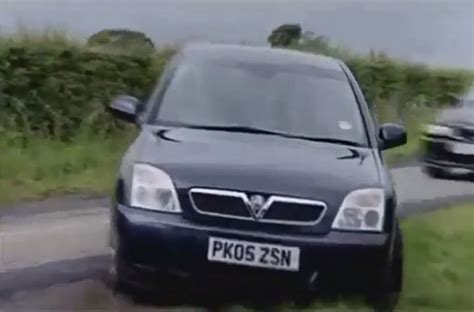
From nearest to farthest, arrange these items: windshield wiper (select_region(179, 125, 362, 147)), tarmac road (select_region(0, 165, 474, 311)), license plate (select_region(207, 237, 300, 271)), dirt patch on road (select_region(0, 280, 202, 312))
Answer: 1. license plate (select_region(207, 237, 300, 271))
2. dirt patch on road (select_region(0, 280, 202, 312))
3. tarmac road (select_region(0, 165, 474, 311))
4. windshield wiper (select_region(179, 125, 362, 147))

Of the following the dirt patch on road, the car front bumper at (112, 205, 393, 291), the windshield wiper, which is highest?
the windshield wiper

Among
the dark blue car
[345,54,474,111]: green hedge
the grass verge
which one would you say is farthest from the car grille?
[345,54,474,111]: green hedge

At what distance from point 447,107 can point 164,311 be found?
7223 millimetres

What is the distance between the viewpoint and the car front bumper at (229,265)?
16.4 feet

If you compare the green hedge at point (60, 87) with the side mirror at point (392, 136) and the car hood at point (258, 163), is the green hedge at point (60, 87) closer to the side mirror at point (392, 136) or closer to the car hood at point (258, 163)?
the side mirror at point (392, 136)

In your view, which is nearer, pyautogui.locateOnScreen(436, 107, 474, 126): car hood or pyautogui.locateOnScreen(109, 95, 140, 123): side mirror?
pyautogui.locateOnScreen(109, 95, 140, 123): side mirror

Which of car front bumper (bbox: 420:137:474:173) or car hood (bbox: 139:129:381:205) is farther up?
car hood (bbox: 139:129:381:205)

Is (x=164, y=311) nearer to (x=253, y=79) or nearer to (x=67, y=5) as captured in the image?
(x=253, y=79)

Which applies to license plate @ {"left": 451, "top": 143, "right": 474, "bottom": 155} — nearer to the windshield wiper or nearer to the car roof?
the car roof

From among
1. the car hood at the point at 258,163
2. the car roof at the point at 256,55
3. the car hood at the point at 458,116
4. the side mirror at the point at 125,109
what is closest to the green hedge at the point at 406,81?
the car hood at the point at 458,116

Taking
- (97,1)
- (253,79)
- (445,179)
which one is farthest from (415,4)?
(253,79)

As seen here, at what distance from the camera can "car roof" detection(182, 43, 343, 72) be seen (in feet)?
21.4

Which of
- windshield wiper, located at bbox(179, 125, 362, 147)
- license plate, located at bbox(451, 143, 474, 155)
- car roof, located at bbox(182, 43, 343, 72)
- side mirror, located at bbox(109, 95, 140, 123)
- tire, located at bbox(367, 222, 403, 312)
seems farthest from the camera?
license plate, located at bbox(451, 143, 474, 155)

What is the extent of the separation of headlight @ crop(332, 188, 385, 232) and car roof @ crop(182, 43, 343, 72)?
4.95ft
